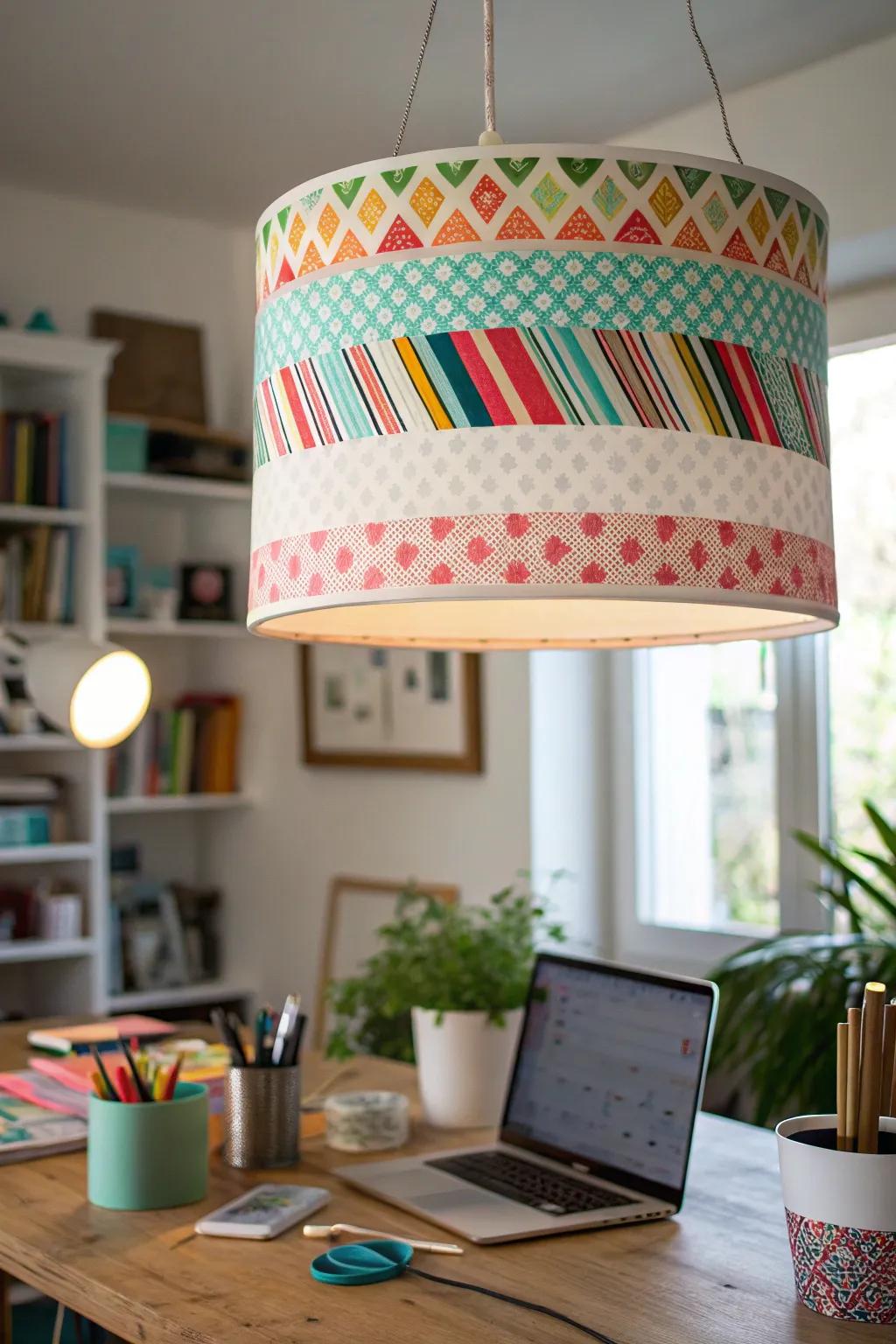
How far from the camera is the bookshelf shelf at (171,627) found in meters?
3.91

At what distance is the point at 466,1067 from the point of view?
6.40 ft

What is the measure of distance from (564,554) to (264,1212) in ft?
2.89

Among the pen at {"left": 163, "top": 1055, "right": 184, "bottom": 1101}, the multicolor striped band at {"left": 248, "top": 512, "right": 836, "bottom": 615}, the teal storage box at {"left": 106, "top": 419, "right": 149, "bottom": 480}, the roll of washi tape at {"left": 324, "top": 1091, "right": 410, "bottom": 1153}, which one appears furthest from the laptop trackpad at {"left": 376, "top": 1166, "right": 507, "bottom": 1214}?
the teal storage box at {"left": 106, "top": 419, "right": 149, "bottom": 480}

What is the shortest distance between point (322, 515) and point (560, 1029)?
35.2 inches

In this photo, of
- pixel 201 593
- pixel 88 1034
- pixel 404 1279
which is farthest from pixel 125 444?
pixel 404 1279

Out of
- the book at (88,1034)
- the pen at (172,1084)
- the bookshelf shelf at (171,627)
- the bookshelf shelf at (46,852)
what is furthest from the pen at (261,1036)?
the bookshelf shelf at (171,627)

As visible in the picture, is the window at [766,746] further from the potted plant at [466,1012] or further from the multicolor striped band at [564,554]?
the multicolor striped band at [564,554]

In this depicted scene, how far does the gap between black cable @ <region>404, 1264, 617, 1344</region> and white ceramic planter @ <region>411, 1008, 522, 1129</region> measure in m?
0.50

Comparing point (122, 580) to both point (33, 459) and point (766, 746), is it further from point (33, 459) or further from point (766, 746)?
point (766, 746)

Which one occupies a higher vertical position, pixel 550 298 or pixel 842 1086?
pixel 550 298

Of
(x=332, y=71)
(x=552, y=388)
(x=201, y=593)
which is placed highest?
(x=332, y=71)

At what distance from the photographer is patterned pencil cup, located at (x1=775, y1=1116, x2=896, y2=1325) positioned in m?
1.30

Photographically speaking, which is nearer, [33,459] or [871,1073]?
[871,1073]

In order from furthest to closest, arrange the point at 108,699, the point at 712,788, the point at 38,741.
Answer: the point at 38,741 < the point at 712,788 < the point at 108,699
